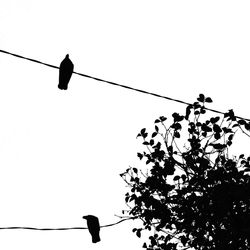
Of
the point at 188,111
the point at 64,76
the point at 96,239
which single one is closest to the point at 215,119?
the point at 188,111

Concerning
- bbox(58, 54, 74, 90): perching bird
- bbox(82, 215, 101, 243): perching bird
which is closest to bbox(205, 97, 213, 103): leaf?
bbox(58, 54, 74, 90): perching bird

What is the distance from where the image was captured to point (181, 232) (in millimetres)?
8211

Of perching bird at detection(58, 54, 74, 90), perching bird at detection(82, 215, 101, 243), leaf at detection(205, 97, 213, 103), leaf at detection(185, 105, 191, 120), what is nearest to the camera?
Answer: perching bird at detection(58, 54, 74, 90)

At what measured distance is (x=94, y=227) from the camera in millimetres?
6660

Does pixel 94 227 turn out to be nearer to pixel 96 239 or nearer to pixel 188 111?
pixel 96 239

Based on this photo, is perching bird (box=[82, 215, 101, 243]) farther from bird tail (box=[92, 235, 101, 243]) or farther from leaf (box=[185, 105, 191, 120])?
leaf (box=[185, 105, 191, 120])

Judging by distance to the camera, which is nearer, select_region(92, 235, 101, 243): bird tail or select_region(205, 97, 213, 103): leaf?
select_region(92, 235, 101, 243): bird tail

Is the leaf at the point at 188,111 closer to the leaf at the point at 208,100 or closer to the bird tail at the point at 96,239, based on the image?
the leaf at the point at 208,100

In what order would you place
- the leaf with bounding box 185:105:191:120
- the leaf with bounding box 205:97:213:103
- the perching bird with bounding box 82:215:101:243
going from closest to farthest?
the perching bird with bounding box 82:215:101:243 < the leaf with bounding box 205:97:213:103 < the leaf with bounding box 185:105:191:120

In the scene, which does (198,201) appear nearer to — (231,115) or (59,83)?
(231,115)

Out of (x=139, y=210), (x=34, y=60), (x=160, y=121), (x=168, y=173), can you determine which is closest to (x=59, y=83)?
(x=34, y=60)

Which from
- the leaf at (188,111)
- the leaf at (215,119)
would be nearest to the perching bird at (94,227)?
the leaf at (188,111)

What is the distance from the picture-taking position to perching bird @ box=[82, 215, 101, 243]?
21.8 feet

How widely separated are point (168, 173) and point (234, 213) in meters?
1.34
